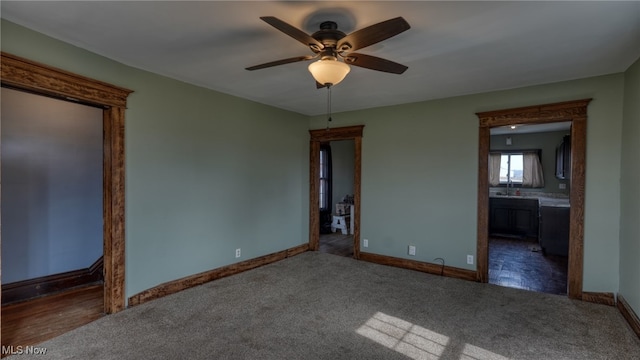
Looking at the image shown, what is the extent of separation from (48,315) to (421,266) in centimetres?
432

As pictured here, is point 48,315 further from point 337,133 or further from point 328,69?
point 337,133

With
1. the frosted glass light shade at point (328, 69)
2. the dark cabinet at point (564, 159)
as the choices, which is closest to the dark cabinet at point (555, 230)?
the dark cabinet at point (564, 159)

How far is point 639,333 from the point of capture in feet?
8.30

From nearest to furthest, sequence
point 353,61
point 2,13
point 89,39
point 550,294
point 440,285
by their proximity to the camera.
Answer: point 2,13
point 353,61
point 89,39
point 550,294
point 440,285

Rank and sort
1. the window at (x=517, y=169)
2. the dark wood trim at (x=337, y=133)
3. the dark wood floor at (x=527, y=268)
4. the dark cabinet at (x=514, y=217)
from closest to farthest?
the dark wood floor at (x=527, y=268) → the dark wood trim at (x=337, y=133) → the dark cabinet at (x=514, y=217) → the window at (x=517, y=169)

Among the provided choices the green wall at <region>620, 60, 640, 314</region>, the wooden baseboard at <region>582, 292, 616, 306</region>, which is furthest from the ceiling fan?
the wooden baseboard at <region>582, 292, 616, 306</region>

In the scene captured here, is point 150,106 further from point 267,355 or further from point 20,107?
point 267,355

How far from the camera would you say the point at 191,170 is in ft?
11.9

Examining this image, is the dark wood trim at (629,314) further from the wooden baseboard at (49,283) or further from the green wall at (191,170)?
the wooden baseboard at (49,283)

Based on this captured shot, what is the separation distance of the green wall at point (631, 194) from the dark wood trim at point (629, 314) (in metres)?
0.05

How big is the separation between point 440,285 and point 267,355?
7.83 feet

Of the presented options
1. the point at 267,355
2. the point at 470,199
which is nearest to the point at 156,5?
the point at 267,355

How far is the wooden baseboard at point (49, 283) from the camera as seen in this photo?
3.22 m

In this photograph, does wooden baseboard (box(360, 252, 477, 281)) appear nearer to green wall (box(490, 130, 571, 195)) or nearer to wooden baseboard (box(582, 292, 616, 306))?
wooden baseboard (box(582, 292, 616, 306))
